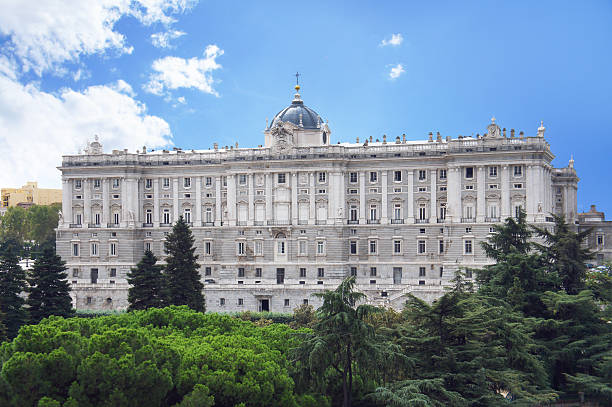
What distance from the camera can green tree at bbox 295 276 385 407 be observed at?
2577 centimetres

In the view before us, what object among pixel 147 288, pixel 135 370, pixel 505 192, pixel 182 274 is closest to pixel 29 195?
pixel 182 274

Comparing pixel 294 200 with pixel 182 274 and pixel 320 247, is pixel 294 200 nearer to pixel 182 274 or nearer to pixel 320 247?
pixel 320 247

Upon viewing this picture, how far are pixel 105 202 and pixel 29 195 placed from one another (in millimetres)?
114753

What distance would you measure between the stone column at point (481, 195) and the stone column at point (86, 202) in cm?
4330

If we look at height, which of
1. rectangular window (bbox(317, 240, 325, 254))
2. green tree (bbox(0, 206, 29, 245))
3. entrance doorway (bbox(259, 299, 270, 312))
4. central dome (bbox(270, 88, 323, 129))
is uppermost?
central dome (bbox(270, 88, 323, 129))

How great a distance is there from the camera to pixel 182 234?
183 feet

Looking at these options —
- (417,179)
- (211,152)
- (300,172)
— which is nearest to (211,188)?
(211,152)

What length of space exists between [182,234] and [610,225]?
50.3 m

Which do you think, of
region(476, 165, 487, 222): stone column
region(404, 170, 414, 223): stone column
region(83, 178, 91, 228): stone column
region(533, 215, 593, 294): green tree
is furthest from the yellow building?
region(533, 215, 593, 294): green tree

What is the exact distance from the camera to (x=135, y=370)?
22812mm

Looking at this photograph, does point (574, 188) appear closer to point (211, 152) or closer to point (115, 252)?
point (211, 152)

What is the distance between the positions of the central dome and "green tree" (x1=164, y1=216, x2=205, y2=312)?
21059 millimetres

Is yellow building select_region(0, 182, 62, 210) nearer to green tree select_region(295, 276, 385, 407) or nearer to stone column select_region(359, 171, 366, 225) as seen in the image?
stone column select_region(359, 171, 366, 225)

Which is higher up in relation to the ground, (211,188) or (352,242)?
(211,188)
